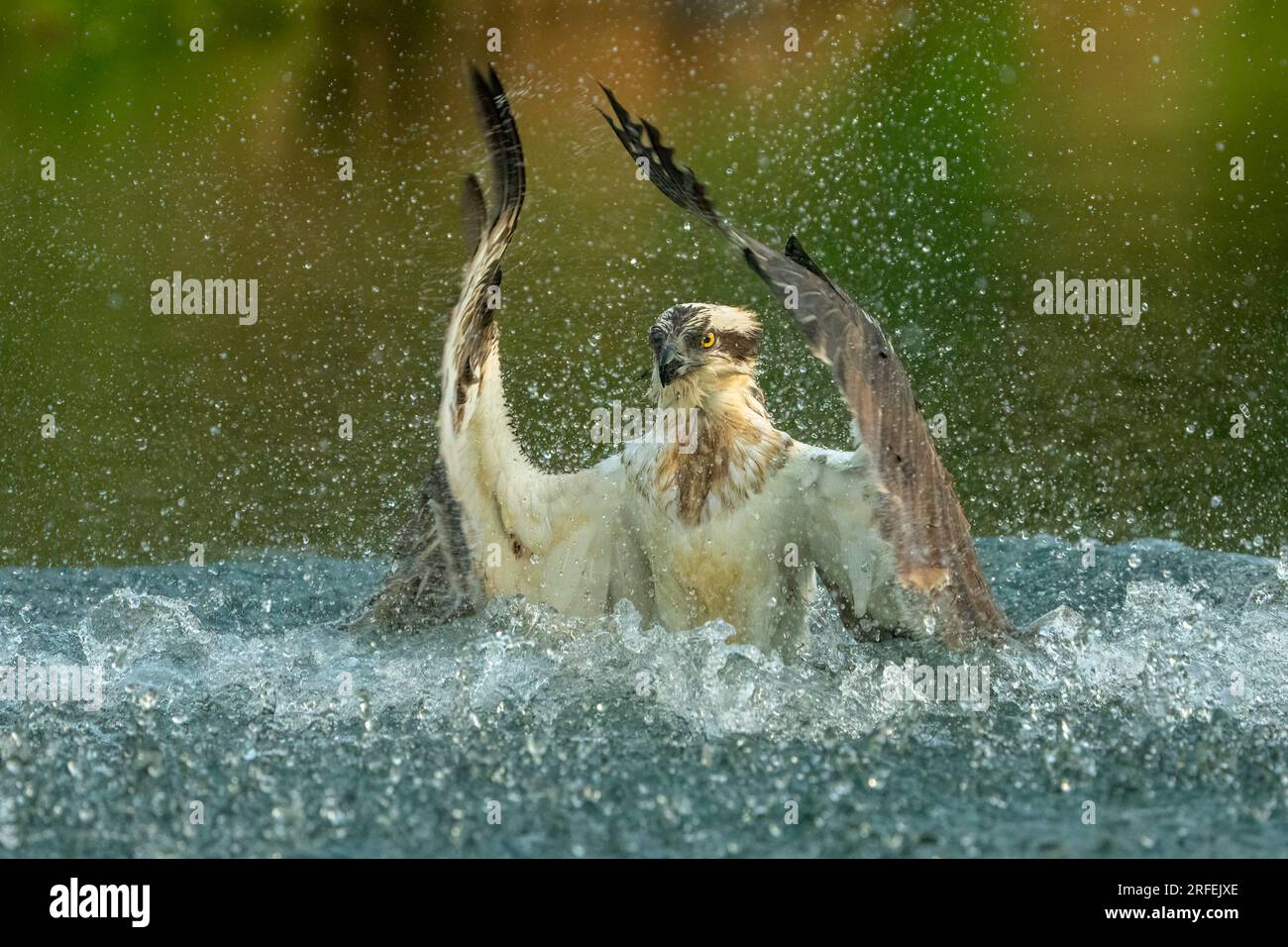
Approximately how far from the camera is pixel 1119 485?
6965mm

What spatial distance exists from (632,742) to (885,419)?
0.88 m

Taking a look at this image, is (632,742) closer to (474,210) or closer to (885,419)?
(885,419)

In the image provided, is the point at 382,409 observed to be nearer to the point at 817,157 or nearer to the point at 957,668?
the point at 817,157

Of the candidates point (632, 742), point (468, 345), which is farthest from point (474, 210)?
point (632, 742)

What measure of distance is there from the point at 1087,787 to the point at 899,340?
13.2ft

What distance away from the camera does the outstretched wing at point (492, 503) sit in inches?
132

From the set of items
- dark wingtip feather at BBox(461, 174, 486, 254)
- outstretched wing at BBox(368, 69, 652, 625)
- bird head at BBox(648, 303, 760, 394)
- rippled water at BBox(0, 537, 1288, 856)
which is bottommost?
rippled water at BBox(0, 537, 1288, 856)

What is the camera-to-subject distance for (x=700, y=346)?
3676 millimetres

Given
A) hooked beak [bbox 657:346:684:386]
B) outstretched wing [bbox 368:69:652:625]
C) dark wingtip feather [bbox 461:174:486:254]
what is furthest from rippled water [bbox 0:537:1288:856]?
dark wingtip feather [bbox 461:174:486:254]

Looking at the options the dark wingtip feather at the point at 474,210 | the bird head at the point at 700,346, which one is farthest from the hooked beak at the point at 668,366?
the dark wingtip feather at the point at 474,210

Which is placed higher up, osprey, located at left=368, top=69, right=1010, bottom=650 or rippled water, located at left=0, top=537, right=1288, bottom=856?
osprey, located at left=368, top=69, right=1010, bottom=650

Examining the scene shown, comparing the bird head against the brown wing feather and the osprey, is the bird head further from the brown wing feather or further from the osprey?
the brown wing feather

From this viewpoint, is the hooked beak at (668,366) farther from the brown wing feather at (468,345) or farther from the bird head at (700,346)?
the brown wing feather at (468,345)

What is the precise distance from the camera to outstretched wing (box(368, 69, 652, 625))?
Answer: 3361 mm
